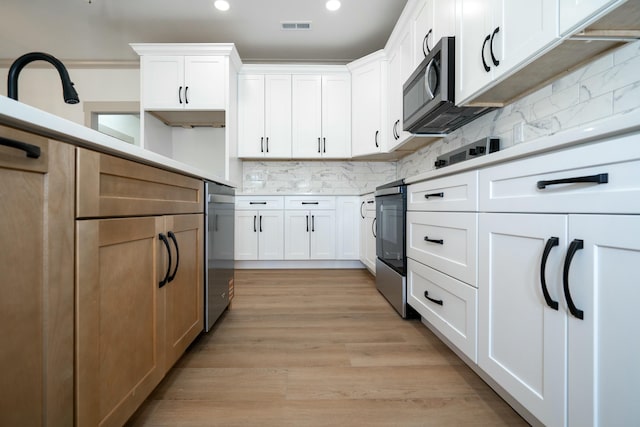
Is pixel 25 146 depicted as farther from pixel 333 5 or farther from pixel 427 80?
pixel 333 5

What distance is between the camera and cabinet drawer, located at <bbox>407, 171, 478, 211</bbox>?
3.98 ft

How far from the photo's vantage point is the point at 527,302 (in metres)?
0.89

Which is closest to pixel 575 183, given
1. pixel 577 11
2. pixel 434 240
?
pixel 577 11

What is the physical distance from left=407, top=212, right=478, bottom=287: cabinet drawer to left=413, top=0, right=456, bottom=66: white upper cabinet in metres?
1.15

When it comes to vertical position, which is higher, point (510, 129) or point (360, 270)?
point (510, 129)

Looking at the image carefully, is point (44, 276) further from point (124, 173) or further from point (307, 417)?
point (307, 417)

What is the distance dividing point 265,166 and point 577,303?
355 cm

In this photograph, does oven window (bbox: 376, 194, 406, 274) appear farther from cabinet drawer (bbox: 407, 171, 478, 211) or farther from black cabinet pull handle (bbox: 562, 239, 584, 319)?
black cabinet pull handle (bbox: 562, 239, 584, 319)

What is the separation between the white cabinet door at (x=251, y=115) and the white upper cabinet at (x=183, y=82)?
0.31 meters

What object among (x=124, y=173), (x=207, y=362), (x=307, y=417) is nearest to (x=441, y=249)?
(x=307, y=417)

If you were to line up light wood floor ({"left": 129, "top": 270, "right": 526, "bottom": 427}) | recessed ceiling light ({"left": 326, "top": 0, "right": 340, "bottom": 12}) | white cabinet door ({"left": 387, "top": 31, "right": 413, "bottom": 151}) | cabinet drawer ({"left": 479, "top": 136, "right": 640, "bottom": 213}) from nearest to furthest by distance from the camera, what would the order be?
cabinet drawer ({"left": 479, "top": 136, "right": 640, "bottom": 213}) → light wood floor ({"left": 129, "top": 270, "right": 526, "bottom": 427}) → white cabinet door ({"left": 387, "top": 31, "right": 413, "bottom": 151}) → recessed ceiling light ({"left": 326, "top": 0, "right": 340, "bottom": 12})

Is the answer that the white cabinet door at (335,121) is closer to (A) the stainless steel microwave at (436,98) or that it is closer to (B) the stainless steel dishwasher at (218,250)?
(A) the stainless steel microwave at (436,98)

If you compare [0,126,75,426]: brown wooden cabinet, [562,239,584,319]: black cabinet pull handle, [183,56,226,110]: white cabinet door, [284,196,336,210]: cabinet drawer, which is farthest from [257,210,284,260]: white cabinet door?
[562,239,584,319]: black cabinet pull handle

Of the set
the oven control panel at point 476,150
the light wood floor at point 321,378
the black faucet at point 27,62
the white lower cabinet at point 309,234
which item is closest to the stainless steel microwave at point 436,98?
the oven control panel at point 476,150
